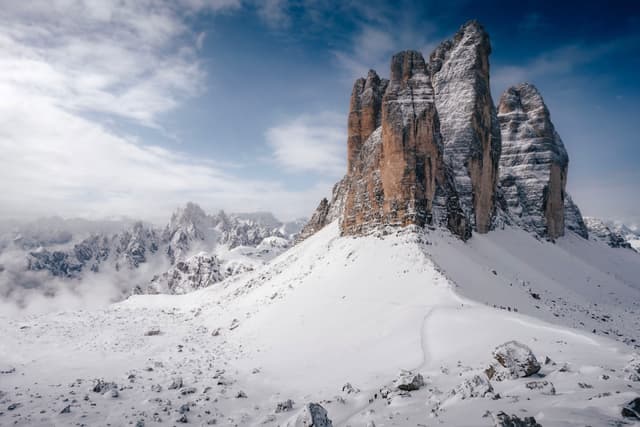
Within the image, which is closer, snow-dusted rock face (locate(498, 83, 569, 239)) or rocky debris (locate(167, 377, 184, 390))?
rocky debris (locate(167, 377, 184, 390))

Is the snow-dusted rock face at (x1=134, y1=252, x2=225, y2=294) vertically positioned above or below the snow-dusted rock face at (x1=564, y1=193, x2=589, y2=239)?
below

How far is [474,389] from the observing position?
8188 mm

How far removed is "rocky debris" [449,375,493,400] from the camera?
8016 mm

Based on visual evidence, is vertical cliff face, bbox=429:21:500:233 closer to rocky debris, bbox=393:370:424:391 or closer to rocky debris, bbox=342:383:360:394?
rocky debris, bbox=342:383:360:394

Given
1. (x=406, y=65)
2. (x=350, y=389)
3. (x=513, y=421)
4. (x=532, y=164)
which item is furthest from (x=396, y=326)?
(x=532, y=164)

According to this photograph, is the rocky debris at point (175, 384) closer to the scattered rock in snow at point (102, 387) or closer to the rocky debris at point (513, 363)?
the scattered rock in snow at point (102, 387)

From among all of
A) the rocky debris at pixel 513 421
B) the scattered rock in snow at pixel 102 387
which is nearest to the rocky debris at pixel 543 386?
the rocky debris at pixel 513 421

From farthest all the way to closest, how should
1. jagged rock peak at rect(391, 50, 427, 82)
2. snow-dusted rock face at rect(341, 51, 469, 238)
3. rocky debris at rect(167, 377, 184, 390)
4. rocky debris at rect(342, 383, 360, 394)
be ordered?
jagged rock peak at rect(391, 50, 427, 82), snow-dusted rock face at rect(341, 51, 469, 238), rocky debris at rect(167, 377, 184, 390), rocky debris at rect(342, 383, 360, 394)

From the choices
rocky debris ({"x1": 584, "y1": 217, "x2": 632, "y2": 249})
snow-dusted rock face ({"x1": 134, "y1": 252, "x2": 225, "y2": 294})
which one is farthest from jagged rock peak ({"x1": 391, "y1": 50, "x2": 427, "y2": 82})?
snow-dusted rock face ({"x1": 134, "y1": 252, "x2": 225, "y2": 294})

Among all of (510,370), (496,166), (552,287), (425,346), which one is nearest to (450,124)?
(496,166)

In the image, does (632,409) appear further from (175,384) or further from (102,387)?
(102,387)

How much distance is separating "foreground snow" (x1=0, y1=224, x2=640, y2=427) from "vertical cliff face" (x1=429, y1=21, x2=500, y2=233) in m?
7.68

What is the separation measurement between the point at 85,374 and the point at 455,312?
20119 mm

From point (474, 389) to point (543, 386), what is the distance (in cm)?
155
